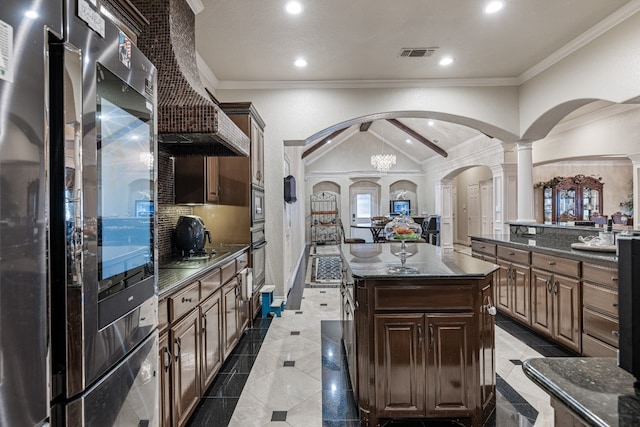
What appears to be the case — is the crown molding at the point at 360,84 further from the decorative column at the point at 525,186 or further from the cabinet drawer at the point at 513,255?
the cabinet drawer at the point at 513,255

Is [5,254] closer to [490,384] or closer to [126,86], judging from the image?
[126,86]

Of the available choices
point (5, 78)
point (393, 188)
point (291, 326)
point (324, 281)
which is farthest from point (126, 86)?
point (393, 188)

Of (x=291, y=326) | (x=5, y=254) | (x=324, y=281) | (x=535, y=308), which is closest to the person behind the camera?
(x=5, y=254)

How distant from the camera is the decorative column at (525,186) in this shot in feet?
15.9

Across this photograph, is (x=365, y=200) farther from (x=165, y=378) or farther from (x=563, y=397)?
(x=563, y=397)

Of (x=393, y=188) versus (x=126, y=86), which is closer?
(x=126, y=86)

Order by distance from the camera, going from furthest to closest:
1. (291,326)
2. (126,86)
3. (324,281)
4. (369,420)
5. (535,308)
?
(324,281), (291,326), (535,308), (369,420), (126,86)

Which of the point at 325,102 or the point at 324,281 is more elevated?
the point at 325,102

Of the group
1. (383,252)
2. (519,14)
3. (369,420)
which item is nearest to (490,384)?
(369,420)

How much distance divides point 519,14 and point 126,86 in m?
3.43

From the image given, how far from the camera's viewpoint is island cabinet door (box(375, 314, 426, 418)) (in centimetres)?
196

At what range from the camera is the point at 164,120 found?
2084mm

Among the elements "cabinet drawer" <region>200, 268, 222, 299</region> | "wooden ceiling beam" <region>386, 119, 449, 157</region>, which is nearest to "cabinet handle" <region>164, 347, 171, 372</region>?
"cabinet drawer" <region>200, 268, 222, 299</region>

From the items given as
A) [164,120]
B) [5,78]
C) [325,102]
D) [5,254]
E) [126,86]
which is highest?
[325,102]
